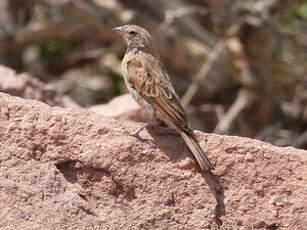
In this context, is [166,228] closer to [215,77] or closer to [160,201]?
[160,201]

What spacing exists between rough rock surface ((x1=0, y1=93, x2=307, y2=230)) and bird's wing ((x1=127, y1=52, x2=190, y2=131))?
491 millimetres

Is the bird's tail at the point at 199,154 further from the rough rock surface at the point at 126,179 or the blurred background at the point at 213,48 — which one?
the blurred background at the point at 213,48

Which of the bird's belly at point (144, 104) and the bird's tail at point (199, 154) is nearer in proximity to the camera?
the bird's tail at point (199, 154)

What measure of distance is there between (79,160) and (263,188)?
1.09 meters

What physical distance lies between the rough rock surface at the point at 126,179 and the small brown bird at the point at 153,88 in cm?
12

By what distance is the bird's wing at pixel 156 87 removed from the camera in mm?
5859

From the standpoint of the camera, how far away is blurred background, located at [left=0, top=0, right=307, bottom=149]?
9.48m

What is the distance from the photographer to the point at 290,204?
5195mm

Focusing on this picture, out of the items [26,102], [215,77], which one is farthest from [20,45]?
[26,102]

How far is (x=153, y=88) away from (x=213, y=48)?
4.11 m

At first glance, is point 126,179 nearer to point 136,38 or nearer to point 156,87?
point 156,87

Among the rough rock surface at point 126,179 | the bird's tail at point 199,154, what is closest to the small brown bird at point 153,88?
the bird's tail at point 199,154

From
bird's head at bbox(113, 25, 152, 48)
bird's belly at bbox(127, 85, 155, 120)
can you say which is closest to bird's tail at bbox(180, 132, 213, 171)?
bird's belly at bbox(127, 85, 155, 120)

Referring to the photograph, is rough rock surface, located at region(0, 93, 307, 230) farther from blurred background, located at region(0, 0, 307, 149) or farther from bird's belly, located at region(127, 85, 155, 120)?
blurred background, located at region(0, 0, 307, 149)
